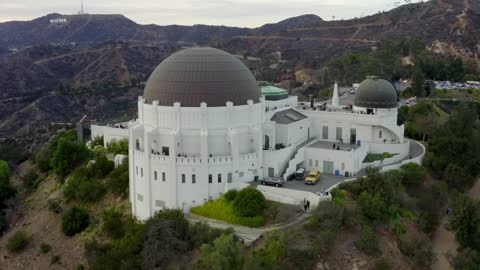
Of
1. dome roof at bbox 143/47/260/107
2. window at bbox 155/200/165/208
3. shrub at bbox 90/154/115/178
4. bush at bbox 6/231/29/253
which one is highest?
dome roof at bbox 143/47/260/107

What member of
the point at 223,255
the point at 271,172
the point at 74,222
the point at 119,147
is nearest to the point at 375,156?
the point at 271,172

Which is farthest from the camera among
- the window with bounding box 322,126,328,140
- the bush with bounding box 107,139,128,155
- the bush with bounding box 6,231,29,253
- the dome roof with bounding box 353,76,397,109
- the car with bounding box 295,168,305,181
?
the bush with bounding box 107,139,128,155

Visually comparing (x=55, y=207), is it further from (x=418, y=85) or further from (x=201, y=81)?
(x=418, y=85)

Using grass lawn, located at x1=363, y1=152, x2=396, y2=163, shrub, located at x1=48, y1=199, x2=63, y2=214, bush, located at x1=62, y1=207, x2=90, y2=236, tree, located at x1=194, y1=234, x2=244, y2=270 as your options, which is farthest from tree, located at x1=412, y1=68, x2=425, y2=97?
shrub, located at x1=48, y1=199, x2=63, y2=214

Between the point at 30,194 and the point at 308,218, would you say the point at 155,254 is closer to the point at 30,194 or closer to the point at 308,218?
the point at 308,218

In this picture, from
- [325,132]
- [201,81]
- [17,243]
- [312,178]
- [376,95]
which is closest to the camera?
[201,81]

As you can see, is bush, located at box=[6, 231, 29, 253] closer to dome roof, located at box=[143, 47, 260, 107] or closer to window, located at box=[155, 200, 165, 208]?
window, located at box=[155, 200, 165, 208]

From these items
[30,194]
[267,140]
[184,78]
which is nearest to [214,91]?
[184,78]
